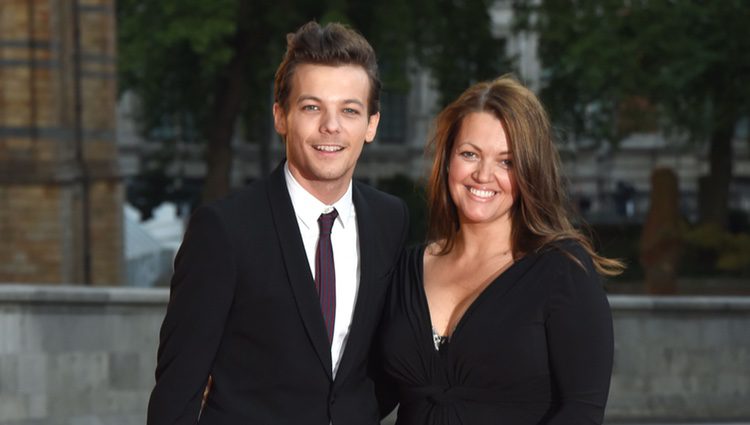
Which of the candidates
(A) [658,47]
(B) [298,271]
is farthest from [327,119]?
(A) [658,47]

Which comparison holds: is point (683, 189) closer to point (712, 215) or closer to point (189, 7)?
point (712, 215)

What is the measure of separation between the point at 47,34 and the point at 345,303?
13.5 meters

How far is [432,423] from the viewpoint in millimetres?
3510

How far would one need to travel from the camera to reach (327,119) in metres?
3.43

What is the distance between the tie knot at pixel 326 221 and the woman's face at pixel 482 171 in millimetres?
365

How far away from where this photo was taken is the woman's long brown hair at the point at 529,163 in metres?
3.45

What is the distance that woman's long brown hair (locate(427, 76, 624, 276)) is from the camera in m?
3.45

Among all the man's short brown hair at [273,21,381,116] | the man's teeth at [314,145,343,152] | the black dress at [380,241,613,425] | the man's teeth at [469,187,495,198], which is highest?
the man's short brown hair at [273,21,381,116]

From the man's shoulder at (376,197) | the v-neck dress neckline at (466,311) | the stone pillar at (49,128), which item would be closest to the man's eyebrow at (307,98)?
the man's shoulder at (376,197)

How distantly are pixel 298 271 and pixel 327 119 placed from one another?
1.39ft

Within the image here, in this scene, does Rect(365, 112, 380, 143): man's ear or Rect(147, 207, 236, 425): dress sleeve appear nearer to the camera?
Rect(147, 207, 236, 425): dress sleeve

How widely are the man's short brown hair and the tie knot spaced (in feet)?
1.07

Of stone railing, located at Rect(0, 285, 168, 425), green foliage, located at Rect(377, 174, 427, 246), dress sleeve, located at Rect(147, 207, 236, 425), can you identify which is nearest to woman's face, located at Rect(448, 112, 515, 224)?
dress sleeve, located at Rect(147, 207, 236, 425)

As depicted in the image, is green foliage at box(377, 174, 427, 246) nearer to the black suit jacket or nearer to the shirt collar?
the shirt collar
